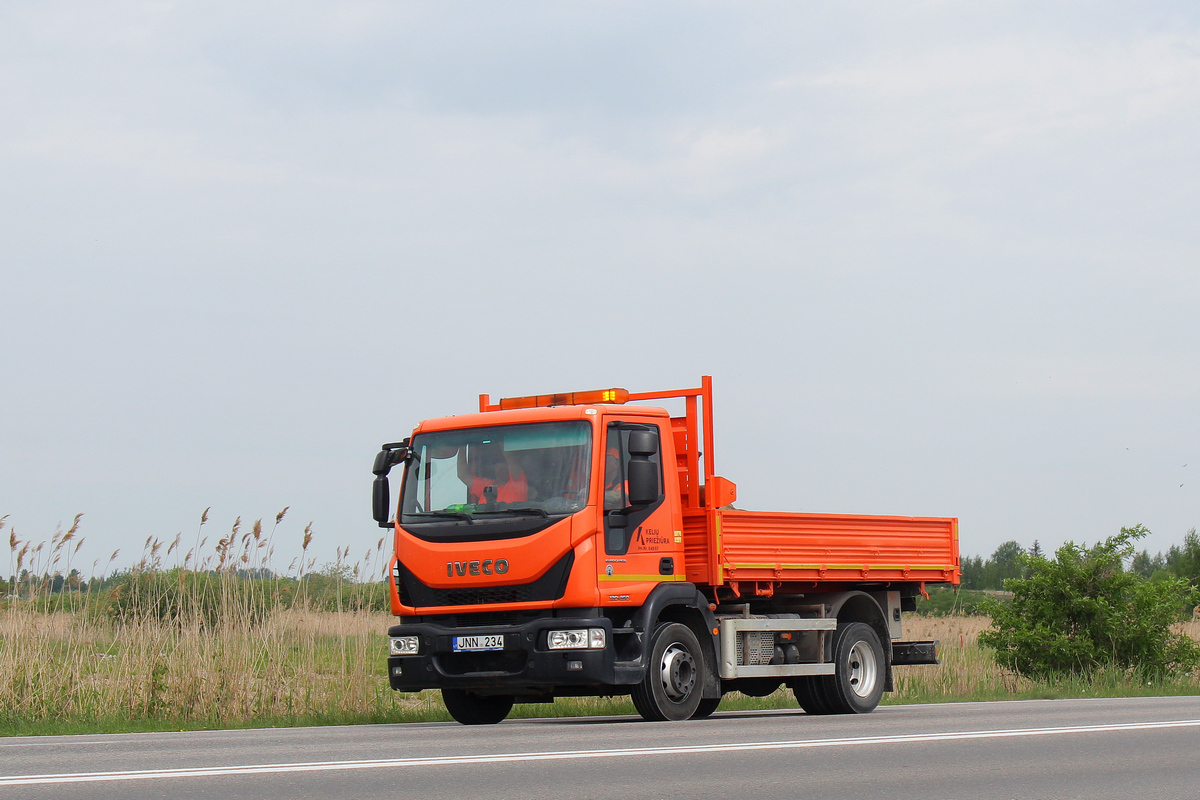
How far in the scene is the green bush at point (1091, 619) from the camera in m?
22.8

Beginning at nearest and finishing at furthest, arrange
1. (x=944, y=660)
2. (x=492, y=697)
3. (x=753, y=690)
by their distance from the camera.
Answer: (x=492, y=697)
(x=753, y=690)
(x=944, y=660)

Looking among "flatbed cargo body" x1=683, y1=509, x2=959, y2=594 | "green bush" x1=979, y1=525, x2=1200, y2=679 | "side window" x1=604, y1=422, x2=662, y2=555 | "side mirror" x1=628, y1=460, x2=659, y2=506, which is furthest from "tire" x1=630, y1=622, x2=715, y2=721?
"green bush" x1=979, y1=525, x2=1200, y2=679

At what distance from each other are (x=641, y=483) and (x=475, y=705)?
3.04 metres

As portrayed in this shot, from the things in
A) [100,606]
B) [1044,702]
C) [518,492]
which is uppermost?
[518,492]

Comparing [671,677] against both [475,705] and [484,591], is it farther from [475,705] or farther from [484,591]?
[475,705]

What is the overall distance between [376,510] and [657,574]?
278cm

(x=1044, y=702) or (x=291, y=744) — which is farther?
(x=1044, y=702)

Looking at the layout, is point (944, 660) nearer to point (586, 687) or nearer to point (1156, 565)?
point (586, 687)

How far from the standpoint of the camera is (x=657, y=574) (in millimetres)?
14359

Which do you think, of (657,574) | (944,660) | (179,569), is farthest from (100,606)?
(944,660)

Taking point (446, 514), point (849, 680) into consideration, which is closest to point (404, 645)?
point (446, 514)

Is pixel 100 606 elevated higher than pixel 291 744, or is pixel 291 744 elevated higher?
pixel 100 606

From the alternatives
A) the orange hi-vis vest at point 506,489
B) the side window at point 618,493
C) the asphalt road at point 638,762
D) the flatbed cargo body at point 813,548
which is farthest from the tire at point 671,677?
the orange hi-vis vest at point 506,489

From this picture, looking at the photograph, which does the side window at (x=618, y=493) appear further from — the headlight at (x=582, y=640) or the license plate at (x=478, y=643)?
the license plate at (x=478, y=643)
